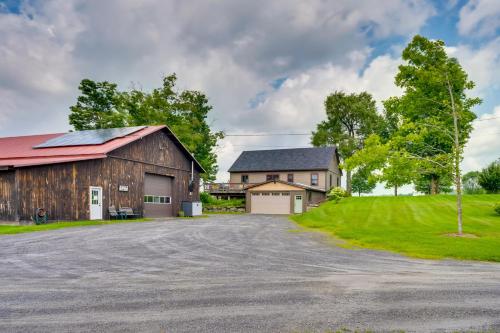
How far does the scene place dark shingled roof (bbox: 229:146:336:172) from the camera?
4588 centimetres

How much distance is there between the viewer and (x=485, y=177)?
36.2 metres

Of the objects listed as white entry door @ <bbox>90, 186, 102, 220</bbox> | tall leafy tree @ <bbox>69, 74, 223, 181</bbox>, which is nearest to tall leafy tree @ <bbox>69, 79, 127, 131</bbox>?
tall leafy tree @ <bbox>69, 74, 223, 181</bbox>

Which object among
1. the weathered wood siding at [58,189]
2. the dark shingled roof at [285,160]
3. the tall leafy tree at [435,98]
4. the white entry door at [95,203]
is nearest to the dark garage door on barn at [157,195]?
the white entry door at [95,203]

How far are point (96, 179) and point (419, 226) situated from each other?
843 inches

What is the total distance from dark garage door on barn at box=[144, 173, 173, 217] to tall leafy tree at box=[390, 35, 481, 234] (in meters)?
20.5

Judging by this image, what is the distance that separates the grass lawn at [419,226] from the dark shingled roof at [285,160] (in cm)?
1347

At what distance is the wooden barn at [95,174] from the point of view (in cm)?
2123

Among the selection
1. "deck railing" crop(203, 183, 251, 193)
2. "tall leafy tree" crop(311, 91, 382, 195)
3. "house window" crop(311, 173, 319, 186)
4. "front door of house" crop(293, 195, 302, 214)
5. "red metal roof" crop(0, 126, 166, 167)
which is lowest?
"front door of house" crop(293, 195, 302, 214)

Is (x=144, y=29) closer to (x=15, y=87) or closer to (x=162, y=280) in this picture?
(x=15, y=87)

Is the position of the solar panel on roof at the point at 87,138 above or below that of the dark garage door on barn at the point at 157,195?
above

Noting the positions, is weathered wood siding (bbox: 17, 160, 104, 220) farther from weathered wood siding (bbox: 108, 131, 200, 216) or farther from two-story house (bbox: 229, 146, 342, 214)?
two-story house (bbox: 229, 146, 342, 214)

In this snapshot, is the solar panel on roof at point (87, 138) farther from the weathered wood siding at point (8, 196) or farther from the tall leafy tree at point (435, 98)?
the tall leafy tree at point (435, 98)

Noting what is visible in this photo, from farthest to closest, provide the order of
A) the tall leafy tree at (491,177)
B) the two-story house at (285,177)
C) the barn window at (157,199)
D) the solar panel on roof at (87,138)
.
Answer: the two-story house at (285,177) → the tall leafy tree at (491,177) → the barn window at (157,199) → the solar panel on roof at (87,138)

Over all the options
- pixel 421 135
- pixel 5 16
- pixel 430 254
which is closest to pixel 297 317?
pixel 430 254
